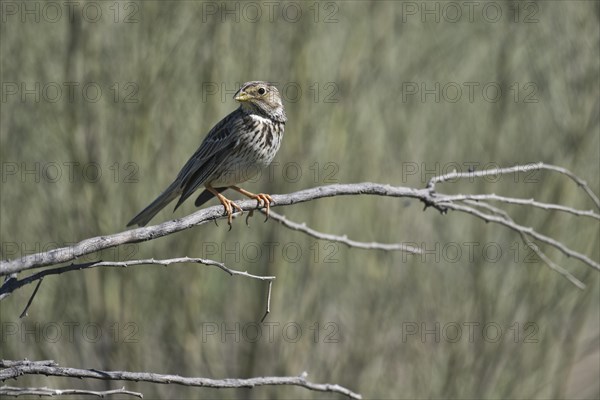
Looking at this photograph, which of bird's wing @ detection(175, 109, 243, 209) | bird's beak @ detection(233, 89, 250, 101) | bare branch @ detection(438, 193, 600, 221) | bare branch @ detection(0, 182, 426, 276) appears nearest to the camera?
bare branch @ detection(0, 182, 426, 276)

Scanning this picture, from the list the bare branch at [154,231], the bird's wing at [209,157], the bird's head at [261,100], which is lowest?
the bare branch at [154,231]

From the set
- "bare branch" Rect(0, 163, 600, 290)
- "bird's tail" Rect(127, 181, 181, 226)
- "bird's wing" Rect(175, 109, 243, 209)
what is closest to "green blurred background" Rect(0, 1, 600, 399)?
"bird's wing" Rect(175, 109, 243, 209)

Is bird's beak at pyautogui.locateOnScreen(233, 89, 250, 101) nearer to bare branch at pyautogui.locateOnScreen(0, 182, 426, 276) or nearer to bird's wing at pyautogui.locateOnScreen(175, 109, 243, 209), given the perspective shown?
bird's wing at pyautogui.locateOnScreen(175, 109, 243, 209)

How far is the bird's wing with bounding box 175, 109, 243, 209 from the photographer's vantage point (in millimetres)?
5723

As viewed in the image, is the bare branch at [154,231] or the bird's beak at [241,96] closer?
the bare branch at [154,231]

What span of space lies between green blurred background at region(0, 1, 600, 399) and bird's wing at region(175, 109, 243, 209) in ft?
5.18

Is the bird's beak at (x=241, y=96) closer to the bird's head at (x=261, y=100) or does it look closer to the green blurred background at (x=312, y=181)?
the bird's head at (x=261, y=100)

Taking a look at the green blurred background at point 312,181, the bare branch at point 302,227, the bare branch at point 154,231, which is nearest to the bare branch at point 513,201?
the bare branch at point 302,227

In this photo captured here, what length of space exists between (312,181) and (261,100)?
1.91 m

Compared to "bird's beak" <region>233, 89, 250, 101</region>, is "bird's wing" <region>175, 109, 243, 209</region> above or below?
below

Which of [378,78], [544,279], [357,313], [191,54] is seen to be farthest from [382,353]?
[191,54]

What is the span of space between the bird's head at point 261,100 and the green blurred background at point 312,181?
1447 mm

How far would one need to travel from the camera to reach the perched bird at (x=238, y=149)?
5.76m

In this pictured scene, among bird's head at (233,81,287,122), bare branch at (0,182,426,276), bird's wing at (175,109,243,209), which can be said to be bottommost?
bare branch at (0,182,426,276)
